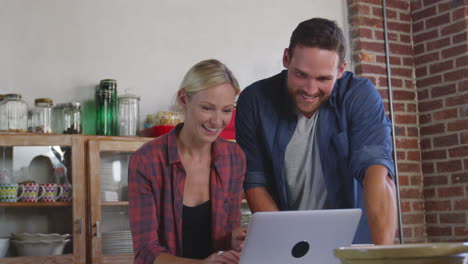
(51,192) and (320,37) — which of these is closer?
(320,37)

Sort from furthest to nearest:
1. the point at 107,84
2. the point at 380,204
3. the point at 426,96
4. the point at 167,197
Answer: the point at 426,96 < the point at 107,84 < the point at 167,197 < the point at 380,204

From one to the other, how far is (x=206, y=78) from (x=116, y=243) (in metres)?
1.59

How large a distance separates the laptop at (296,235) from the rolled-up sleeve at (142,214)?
0.45 metres

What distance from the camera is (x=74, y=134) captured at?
3107 mm

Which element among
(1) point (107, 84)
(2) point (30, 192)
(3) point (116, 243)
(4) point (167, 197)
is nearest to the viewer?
(4) point (167, 197)

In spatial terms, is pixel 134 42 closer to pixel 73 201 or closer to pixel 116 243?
pixel 73 201

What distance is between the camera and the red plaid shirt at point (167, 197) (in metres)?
1.66

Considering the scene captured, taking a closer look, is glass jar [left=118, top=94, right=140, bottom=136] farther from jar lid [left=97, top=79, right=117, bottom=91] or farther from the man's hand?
the man's hand

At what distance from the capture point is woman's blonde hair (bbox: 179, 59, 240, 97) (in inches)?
69.7

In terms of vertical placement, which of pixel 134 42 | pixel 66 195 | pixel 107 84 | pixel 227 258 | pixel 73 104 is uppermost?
pixel 134 42

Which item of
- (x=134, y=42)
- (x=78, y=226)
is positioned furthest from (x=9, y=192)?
(x=134, y=42)

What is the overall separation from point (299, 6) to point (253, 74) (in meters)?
0.59

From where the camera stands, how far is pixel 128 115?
329cm

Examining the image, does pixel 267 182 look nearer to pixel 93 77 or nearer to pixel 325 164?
pixel 325 164
